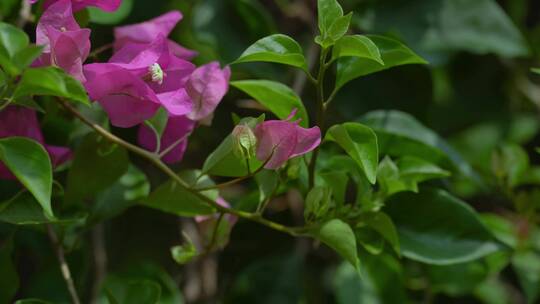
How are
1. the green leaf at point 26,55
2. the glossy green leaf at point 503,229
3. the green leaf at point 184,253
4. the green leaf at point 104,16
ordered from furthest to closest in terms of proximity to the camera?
1. the glossy green leaf at point 503,229
2. the green leaf at point 104,16
3. the green leaf at point 184,253
4. the green leaf at point 26,55

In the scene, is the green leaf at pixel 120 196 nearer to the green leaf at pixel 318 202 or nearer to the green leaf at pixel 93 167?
the green leaf at pixel 93 167

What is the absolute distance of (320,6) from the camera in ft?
2.01

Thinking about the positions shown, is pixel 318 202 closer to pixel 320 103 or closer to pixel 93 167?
pixel 320 103

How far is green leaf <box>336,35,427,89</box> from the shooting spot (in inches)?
25.0

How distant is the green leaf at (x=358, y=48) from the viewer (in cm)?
58

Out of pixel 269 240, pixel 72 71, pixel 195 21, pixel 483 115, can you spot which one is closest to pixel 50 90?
pixel 72 71

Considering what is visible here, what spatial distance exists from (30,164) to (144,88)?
109 mm

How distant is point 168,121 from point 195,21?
0.28 m

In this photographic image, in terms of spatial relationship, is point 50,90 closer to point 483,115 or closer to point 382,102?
point 382,102

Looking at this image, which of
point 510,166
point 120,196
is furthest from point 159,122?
point 510,166

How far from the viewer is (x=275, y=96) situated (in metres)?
0.68

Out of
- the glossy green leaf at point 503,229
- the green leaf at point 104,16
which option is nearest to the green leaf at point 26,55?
the green leaf at point 104,16

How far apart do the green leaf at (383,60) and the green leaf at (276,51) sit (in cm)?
5

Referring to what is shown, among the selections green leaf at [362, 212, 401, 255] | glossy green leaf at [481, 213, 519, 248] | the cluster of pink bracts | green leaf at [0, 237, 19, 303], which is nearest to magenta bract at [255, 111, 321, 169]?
the cluster of pink bracts
